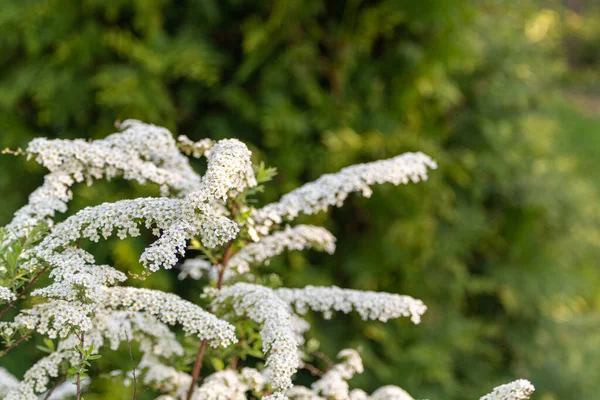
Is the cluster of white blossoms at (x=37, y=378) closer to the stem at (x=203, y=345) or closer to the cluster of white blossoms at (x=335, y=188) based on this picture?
the stem at (x=203, y=345)

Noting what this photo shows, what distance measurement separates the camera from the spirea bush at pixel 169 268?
1.04 meters

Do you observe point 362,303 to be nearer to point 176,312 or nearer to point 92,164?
point 176,312

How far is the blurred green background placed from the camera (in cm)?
321

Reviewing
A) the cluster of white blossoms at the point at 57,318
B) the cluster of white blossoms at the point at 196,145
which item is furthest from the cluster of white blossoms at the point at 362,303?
the cluster of white blossoms at the point at 57,318

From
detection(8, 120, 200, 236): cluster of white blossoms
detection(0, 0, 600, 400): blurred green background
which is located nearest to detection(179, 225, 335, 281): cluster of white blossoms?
detection(8, 120, 200, 236): cluster of white blossoms

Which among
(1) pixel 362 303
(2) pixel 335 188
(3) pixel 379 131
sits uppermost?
(3) pixel 379 131

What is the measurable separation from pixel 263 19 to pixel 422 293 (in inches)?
69.9

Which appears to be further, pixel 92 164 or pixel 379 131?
pixel 379 131

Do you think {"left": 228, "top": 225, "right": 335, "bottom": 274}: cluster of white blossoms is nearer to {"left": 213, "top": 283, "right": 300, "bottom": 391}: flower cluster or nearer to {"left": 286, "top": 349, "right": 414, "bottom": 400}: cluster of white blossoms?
{"left": 213, "top": 283, "right": 300, "bottom": 391}: flower cluster

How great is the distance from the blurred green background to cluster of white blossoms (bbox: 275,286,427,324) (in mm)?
1455

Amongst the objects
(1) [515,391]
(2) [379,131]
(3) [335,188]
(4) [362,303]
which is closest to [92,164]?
(3) [335,188]

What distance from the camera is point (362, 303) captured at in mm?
1368

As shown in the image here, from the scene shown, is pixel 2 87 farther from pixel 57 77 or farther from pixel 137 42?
pixel 137 42

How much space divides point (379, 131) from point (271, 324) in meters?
2.36
